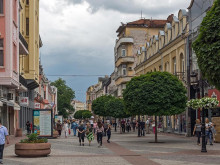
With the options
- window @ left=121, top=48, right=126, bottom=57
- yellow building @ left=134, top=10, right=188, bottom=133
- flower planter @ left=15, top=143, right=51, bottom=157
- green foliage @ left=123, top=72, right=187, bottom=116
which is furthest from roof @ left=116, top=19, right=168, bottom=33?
flower planter @ left=15, top=143, right=51, bottom=157

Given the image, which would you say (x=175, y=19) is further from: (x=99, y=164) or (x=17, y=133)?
(x=99, y=164)

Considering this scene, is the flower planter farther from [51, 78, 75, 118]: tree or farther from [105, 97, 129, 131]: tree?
[51, 78, 75, 118]: tree

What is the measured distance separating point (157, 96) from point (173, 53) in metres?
14.1

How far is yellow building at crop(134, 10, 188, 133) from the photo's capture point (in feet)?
121

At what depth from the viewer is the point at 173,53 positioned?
133ft

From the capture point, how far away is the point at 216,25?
415 inches

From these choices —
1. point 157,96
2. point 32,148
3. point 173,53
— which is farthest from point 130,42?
point 32,148

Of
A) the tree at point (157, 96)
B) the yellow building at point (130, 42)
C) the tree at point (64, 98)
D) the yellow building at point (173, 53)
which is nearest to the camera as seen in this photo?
the tree at point (157, 96)

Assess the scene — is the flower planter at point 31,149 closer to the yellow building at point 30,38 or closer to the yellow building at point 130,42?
the yellow building at point 30,38

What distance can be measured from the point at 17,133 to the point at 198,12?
676 inches

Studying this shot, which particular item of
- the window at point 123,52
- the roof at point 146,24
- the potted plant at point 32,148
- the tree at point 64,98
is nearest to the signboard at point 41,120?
the potted plant at point 32,148

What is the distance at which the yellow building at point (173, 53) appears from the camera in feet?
121

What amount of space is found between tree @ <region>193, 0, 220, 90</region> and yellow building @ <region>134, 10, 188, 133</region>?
25.0 m

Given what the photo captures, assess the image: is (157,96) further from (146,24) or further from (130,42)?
(146,24)
